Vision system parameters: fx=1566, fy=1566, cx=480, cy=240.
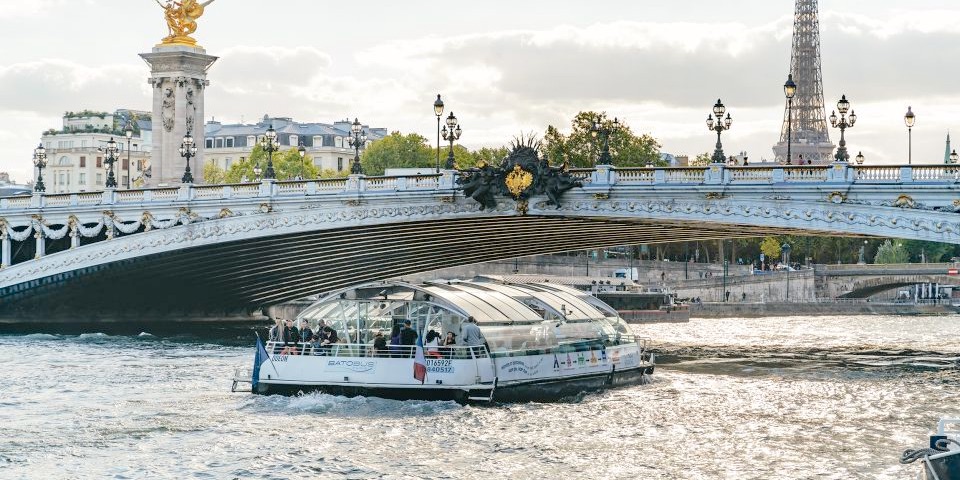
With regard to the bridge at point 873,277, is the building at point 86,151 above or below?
above

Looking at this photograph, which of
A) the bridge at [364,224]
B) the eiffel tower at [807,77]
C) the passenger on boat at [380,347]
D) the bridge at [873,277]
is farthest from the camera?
the eiffel tower at [807,77]

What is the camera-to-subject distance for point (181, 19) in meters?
→ 88.9

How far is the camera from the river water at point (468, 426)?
32.2 metres

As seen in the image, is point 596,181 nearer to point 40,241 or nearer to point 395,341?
point 395,341

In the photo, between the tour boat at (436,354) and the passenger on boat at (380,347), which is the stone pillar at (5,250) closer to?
the tour boat at (436,354)

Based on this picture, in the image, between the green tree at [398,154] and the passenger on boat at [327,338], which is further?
the green tree at [398,154]

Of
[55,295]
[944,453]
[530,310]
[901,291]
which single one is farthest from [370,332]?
[901,291]

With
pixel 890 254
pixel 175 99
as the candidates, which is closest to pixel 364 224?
pixel 175 99

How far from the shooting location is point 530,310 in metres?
45.2

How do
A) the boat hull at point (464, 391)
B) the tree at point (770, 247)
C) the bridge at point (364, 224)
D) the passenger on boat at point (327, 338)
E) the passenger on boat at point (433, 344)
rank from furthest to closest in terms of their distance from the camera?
the tree at point (770, 247) < the bridge at point (364, 224) < the passenger on boat at point (327, 338) < the passenger on boat at point (433, 344) < the boat hull at point (464, 391)

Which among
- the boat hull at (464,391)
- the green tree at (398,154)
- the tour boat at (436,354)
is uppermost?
the green tree at (398,154)

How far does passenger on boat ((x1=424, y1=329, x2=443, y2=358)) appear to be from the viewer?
40.1 metres

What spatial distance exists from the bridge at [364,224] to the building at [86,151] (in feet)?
254

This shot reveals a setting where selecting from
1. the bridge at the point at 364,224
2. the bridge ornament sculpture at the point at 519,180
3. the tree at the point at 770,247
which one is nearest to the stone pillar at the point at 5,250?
the bridge at the point at 364,224
